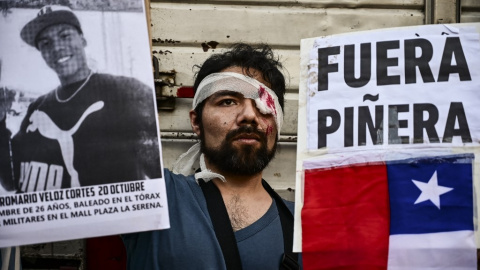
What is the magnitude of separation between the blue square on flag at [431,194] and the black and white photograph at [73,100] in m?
0.83

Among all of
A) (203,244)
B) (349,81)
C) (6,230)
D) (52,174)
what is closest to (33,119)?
(52,174)

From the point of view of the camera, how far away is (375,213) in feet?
7.13

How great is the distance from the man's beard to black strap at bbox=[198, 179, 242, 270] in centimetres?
20

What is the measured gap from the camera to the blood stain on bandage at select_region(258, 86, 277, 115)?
2986mm

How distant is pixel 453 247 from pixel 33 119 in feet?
4.67

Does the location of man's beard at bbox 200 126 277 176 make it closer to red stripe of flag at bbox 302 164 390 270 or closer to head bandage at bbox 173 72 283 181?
head bandage at bbox 173 72 283 181

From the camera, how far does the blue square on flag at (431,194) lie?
2133mm

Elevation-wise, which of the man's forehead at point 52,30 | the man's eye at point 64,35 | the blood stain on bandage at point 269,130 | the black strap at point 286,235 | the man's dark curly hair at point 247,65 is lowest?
the black strap at point 286,235

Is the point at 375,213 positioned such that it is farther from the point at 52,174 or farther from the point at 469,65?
the point at 52,174

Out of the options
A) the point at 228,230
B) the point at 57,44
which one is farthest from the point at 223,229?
the point at 57,44

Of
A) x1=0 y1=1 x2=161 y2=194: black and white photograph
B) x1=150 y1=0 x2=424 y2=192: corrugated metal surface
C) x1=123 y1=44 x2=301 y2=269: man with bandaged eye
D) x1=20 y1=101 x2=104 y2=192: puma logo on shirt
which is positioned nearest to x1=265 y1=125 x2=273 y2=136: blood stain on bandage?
x1=123 y1=44 x2=301 y2=269: man with bandaged eye

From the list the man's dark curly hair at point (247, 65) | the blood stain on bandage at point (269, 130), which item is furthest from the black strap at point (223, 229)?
the man's dark curly hair at point (247, 65)

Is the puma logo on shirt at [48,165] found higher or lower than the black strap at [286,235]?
higher

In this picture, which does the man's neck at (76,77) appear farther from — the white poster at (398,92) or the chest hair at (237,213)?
the chest hair at (237,213)
